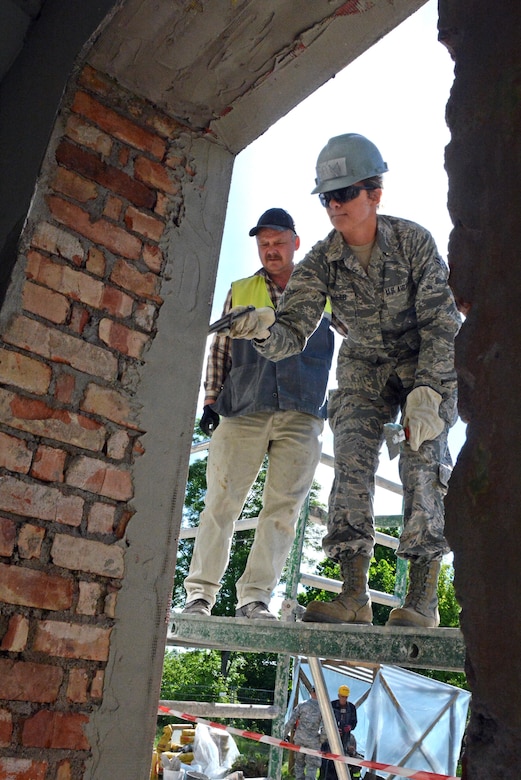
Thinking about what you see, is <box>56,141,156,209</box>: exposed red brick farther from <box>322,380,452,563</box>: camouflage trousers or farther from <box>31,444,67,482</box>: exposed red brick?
<box>322,380,452,563</box>: camouflage trousers

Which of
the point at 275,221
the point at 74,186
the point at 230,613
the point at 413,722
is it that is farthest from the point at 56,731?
the point at 230,613

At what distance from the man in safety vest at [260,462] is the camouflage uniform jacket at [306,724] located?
300 centimetres

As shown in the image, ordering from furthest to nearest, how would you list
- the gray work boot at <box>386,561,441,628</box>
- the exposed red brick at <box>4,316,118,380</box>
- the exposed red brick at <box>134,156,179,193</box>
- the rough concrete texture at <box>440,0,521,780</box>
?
the gray work boot at <box>386,561,441,628</box> < the exposed red brick at <box>134,156,179,193</box> < the exposed red brick at <box>4,316,118,380</box> < the rough concrete texture at <box>440,0,521,780</box>

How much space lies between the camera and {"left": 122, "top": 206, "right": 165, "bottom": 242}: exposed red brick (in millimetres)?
2117

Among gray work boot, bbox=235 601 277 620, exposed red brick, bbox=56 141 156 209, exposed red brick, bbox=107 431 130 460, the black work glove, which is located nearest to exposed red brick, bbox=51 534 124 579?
exposed red brick, bbox=107 431 130 460

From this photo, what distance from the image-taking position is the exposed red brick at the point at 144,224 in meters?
2.12

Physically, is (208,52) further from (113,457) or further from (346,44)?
(113,457)

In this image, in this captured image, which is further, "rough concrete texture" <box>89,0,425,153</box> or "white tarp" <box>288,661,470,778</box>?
"white tarp" <box>288,661,470,778</box>

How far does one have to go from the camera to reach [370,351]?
2.71 meters

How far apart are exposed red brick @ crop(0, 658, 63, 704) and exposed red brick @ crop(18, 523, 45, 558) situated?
25cm

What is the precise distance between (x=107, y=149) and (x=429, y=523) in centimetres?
157

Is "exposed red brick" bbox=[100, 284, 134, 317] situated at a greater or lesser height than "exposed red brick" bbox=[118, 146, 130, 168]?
lesser

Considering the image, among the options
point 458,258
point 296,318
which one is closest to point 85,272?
point 296,318

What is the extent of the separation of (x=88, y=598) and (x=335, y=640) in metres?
0.91
